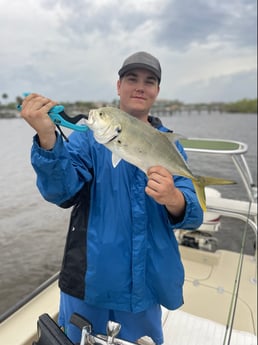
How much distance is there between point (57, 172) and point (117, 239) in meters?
0.48

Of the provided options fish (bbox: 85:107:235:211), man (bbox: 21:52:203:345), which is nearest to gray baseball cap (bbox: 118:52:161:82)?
man (bbox: 21:52:203:345)

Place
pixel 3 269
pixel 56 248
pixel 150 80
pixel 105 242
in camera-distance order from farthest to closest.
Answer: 1. pixel 56 248
2. pixel 3 269
3. pixel 150 80
4. pixel 105 242

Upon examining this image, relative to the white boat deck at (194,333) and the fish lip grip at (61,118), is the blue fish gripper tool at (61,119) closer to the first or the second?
the fish lip grip at (61,118)

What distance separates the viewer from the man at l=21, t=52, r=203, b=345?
5.32 ft

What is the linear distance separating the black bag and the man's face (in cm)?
122

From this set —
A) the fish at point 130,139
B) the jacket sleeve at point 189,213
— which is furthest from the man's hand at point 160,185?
the jacket sleeve at point 189,213

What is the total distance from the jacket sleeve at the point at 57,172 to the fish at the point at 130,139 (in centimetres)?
22

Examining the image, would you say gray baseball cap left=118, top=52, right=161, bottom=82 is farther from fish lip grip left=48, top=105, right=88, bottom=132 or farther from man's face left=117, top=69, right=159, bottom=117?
fish lip grip left=48, top=105, right=88, bottom=132

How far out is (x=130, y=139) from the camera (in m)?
1.38

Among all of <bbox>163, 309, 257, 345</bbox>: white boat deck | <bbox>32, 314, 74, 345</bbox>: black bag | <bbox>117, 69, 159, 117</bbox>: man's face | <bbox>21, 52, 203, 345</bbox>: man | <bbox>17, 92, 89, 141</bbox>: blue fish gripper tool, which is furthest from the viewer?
<bbox>163, 309, 257, 345</bbox>: white boat deck

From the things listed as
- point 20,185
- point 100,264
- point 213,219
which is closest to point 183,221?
point 100,264

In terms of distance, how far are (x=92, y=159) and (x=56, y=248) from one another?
2.62 meters

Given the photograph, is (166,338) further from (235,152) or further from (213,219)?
(213,219)

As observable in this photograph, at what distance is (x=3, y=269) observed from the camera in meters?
2.40
